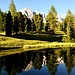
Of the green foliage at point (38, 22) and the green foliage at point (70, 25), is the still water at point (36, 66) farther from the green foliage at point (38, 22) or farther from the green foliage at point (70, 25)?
the green foliage at point (38, 22)

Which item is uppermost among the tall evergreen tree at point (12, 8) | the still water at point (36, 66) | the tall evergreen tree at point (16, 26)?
the tall evergreen tree at point (12, 8)

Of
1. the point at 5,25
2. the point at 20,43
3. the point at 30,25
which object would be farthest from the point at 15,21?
the point at 20,43

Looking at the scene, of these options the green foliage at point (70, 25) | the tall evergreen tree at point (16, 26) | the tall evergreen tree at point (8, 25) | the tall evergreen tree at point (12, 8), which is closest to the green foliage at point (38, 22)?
the green foliage at point (70, 25)

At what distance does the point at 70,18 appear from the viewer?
152m

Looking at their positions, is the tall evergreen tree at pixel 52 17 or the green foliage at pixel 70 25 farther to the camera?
the tall evergreen tree at pixel 52 17

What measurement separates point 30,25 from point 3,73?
13318 cm

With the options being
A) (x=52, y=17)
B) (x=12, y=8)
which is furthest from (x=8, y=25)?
(x=52, y=17)

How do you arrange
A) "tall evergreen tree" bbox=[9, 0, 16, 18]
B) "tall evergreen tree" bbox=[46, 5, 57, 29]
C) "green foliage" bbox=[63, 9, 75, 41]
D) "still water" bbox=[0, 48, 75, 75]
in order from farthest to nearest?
1. "tall evergreen tree" bbox=[46, 5, 57, 29]
2. "tall evergreen tree" bbox=[9, 0, 16, 18]
3. "green foliage" bbox=[63, 9, 75, 41]
4. "still water" bbox=[0, 48, 75, 75]

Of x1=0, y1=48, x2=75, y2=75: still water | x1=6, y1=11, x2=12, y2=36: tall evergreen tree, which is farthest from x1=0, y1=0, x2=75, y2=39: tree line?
x1=0, y1=48, x2=75, y2=75: still water

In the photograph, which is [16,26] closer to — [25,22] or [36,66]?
[25,22]

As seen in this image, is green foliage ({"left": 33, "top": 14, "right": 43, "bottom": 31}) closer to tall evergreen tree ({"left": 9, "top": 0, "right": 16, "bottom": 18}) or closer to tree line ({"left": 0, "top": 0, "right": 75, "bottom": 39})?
tree line ({"left": 0, "top": 0, "right": 75, "bottom": 39})

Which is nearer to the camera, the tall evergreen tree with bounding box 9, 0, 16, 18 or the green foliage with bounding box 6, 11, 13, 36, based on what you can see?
the green foliage with bounding box 6, 11, 13, 36

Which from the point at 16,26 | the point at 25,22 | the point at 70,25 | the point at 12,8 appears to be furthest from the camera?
the point at 25,22

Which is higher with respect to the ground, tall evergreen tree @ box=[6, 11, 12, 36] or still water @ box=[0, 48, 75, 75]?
tall evergreen tree @ box=[6, 11, 12, 36]
